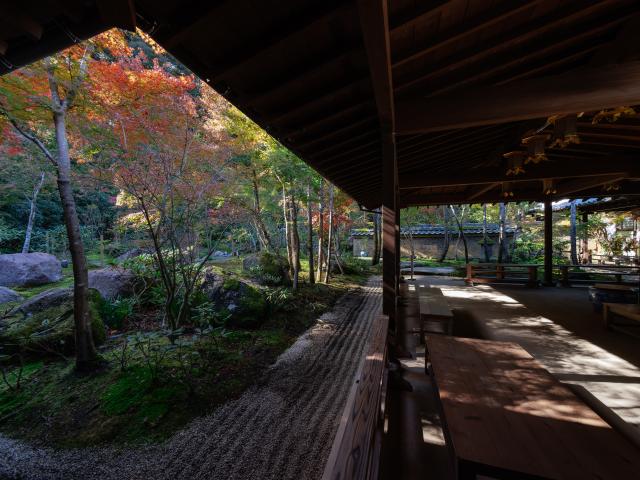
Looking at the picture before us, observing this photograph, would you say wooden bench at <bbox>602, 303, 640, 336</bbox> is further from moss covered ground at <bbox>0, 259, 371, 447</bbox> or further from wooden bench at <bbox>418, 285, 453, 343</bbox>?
moss covered ground at <bbox>0, 259, 371, 447</bbox>

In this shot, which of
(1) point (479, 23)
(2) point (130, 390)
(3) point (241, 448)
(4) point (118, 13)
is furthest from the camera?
(2) point (130, 390)

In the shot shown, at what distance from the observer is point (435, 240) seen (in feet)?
66.3

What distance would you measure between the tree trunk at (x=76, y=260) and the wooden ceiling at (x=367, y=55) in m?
3.33

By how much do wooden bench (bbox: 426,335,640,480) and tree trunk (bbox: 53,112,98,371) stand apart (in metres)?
4.53

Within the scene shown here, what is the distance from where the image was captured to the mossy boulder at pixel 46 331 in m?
4.19

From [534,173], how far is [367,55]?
565cm

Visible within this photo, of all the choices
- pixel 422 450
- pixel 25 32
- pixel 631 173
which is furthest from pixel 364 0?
pixel 631 173

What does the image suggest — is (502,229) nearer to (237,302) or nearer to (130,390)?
(237,302)

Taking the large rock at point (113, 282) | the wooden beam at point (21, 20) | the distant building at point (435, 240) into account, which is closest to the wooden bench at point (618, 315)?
the wooden beam at point (21, 20)

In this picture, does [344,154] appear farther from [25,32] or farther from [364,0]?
[25,32]

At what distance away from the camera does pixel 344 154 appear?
319cm

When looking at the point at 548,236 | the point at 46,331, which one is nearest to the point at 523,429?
the point at 46,331

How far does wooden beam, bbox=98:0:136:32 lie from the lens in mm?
896

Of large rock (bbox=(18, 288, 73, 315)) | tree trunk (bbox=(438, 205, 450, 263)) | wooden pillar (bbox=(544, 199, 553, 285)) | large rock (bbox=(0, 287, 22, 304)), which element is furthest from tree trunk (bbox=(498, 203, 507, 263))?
large rock (bbox=(0, 287, 22, 304))
